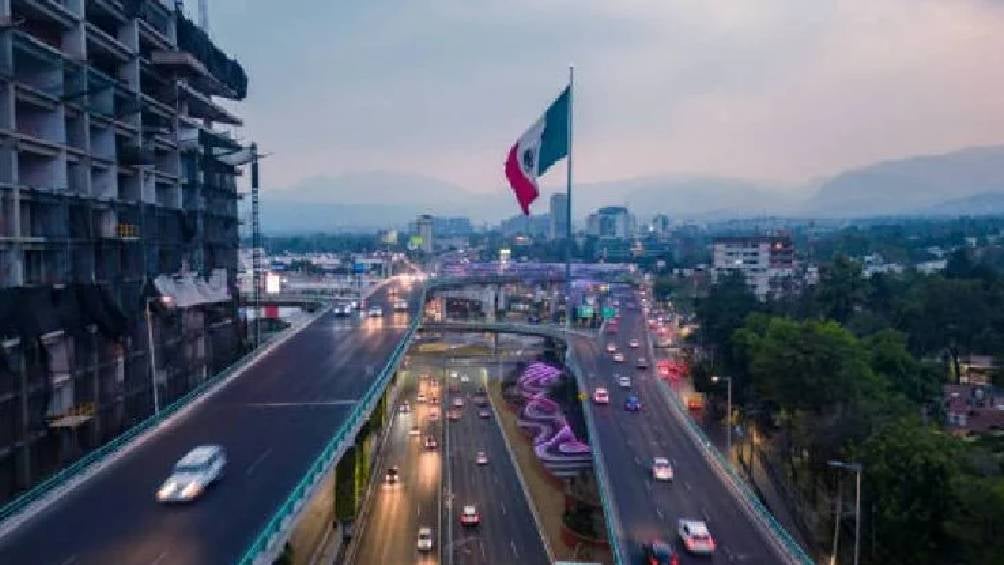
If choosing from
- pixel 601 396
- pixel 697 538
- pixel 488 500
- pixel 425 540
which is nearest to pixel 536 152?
pixel 601 396

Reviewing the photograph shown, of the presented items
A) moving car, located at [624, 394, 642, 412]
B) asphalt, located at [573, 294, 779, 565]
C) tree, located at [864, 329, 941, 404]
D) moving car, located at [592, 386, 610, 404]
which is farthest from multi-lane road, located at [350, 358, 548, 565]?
tree, located at [864, 329, 941, 404]

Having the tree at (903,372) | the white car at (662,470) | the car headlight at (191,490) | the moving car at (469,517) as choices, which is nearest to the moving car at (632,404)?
the white car at (662,470)

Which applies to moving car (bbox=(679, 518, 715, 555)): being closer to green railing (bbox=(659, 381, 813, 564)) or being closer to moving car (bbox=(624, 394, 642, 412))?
green railing (bbox=(659, 381, 813, 564))

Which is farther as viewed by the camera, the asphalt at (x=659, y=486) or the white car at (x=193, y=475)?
the asphalt at (x=659, y=486)

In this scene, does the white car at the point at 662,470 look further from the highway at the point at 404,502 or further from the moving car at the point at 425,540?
the moving car at the point at 425,540

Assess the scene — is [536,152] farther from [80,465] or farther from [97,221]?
[80,465]
